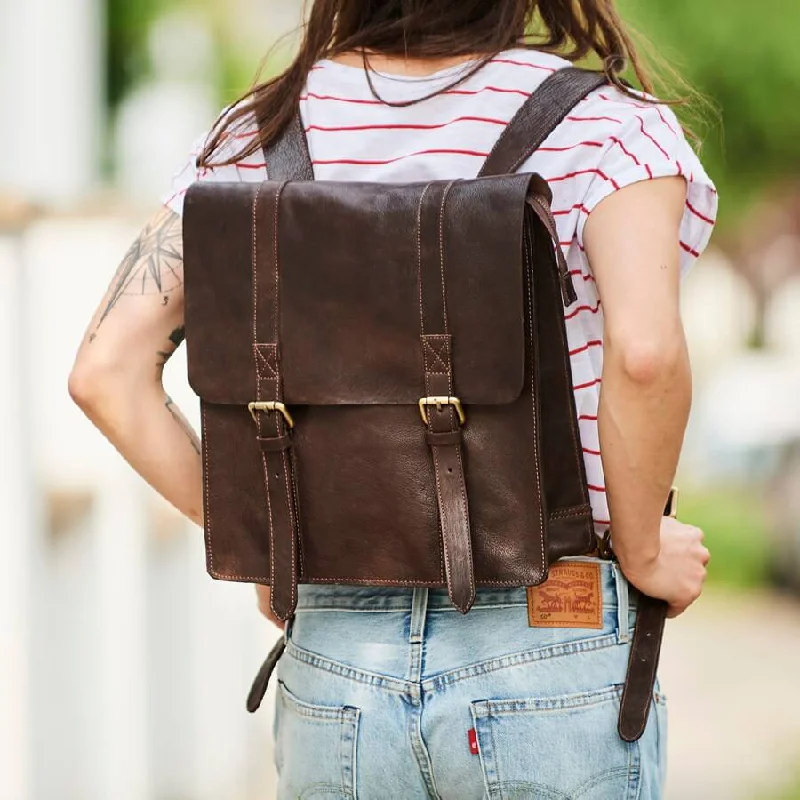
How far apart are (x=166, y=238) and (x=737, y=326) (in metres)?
11.8

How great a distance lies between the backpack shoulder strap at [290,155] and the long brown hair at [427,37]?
1 cm

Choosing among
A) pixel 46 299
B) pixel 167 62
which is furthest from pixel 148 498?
pixel 167 62

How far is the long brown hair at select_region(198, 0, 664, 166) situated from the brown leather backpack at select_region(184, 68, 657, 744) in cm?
11

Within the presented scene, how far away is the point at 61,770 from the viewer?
3693 millimetres

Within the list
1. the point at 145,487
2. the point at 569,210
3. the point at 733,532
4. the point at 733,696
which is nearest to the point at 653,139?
the point at 569,210

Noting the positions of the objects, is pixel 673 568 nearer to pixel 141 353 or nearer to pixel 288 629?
pixel 288 629

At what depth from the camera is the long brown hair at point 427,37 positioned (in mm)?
1844

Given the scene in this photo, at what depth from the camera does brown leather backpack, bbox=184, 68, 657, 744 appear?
169 centimetres

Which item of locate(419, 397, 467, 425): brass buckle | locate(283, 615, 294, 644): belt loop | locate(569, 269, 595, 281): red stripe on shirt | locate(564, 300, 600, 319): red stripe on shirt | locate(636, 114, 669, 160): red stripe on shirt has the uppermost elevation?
locate(636, 114, 669, 160): red stripe on shirt

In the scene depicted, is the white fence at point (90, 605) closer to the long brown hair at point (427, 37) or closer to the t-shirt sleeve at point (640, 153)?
the long brown hair at point (427, 37)

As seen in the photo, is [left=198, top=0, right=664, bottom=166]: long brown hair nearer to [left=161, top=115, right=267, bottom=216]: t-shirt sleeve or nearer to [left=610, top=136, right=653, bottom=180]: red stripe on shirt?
[left=161, top=115, right=267, bottom=216]: t-shirt sleeve

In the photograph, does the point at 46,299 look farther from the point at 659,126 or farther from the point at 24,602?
the point at 659,126

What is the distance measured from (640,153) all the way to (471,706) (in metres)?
0.69

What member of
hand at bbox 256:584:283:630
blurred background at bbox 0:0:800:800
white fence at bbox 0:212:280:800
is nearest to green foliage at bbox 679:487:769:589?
blurred background at bbox 0:0:800:800
